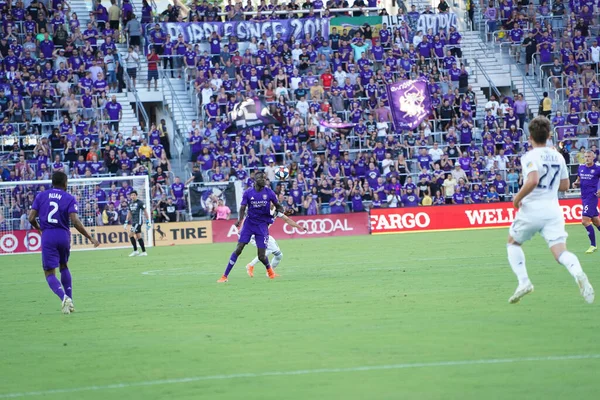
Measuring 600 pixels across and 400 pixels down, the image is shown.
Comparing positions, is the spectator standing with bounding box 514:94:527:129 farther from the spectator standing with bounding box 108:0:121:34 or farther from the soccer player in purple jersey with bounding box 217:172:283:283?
the soccer player in purple jersey with bounding box 217:172:283:283

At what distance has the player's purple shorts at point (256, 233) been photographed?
19.7 metres

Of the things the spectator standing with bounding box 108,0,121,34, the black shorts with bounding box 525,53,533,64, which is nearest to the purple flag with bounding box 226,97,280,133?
the spectator standing with bounding box 108,0,121,34

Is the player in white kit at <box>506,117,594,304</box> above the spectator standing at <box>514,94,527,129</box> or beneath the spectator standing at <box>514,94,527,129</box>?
above

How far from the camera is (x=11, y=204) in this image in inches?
1361

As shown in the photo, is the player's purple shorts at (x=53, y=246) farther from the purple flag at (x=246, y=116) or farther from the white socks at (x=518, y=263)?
the purple flag at (x=246, y=116)

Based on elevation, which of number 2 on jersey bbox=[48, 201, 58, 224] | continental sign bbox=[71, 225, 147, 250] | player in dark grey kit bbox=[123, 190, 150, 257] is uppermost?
number 2 on jersey bbox=[48, 201, 58, 224]

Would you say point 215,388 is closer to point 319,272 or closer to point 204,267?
point 319,272

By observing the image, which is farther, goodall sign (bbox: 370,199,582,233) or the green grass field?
goodall sign (bbox: 370,199,582,233)

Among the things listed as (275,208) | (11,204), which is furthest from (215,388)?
(11,204)

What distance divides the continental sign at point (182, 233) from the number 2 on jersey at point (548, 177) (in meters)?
25.4

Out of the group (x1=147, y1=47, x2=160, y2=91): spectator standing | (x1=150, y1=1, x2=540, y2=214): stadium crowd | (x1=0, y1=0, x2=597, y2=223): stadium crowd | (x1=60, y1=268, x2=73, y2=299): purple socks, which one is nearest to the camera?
(x1=60, y1=268, x2=73, y2=299): purple socks

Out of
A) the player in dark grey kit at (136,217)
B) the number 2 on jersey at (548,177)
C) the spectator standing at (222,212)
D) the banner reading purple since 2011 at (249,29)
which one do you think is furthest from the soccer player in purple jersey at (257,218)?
the banner reading purple since 2011 at (249,29)

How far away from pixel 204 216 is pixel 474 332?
27.1 metres

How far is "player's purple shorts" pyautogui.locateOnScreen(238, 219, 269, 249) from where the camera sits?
1967 centimetres
